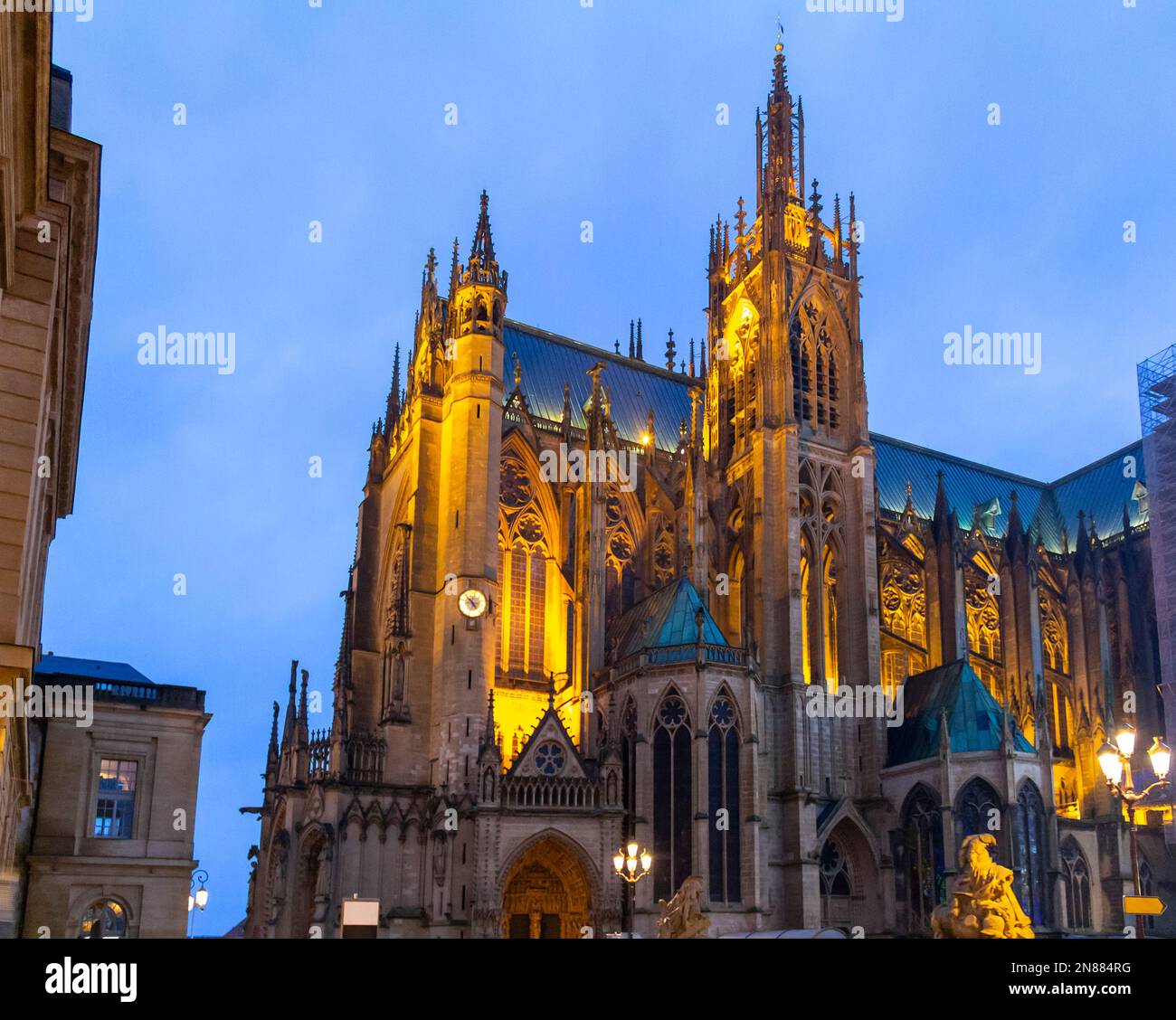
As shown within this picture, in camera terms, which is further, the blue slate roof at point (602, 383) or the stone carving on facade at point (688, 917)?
the blue slate roof at point (602, 383)

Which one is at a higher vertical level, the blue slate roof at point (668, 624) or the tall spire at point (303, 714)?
the blue slate roof at point (668, 624)

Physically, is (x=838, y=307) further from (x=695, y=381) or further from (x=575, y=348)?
(x=575, y=348)

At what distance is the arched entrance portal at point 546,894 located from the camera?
1613 inches

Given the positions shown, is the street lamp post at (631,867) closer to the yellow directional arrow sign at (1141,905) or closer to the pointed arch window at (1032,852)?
the pointed arch window at (1032,852)

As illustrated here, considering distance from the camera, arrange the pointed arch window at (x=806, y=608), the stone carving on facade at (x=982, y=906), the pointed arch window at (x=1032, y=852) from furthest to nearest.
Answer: the pointed arch window at (x=806, y=608) < the pointed arch window at (x=1032, y=852) < the stone carving on facade at (x=982, y=906)

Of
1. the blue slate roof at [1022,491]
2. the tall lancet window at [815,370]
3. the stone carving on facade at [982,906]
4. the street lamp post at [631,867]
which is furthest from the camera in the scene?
the blue slate roof at [1022,491]

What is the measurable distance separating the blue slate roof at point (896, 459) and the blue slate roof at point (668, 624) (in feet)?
35.2

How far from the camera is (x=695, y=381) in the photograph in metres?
58.6

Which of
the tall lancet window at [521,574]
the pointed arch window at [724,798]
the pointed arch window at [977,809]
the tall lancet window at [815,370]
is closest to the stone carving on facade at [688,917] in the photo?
the pointed arch window at [724,798]

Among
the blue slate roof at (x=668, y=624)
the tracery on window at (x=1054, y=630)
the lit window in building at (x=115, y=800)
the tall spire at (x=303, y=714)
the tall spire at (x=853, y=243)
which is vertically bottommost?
the lit window in building at (x=115, y=800)

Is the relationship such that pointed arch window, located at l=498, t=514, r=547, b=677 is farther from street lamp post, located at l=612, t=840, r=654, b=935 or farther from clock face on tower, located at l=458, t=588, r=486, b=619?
street lamp post, located at l=612, t=840, r=654, b=935

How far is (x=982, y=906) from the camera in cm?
1827
